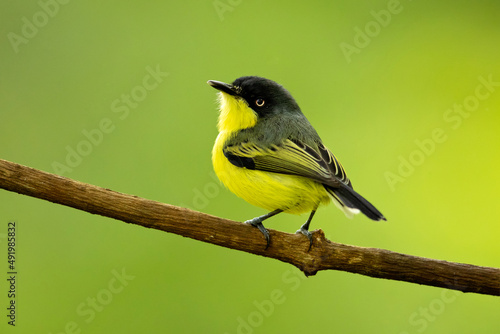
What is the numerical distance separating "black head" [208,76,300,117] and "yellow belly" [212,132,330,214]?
0.54 m

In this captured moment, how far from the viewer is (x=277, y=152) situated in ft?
10.0

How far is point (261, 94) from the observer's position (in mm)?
3336

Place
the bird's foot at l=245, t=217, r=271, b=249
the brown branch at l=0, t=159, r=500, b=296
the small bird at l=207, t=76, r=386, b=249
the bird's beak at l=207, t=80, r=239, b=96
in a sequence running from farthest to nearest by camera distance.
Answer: the bird's beak at l=207, t=80, r=239, b=96, the small bird at l=207, t=76, r=386, b=249, the bird's foot at l=245, t=217, r=271, b=249, the brown branch at l=0, t=159, r=500, b=296

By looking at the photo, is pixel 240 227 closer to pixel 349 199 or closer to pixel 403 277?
pixel 349 199

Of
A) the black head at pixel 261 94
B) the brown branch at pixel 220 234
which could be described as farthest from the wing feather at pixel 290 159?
the brown branch at pixel 220 234

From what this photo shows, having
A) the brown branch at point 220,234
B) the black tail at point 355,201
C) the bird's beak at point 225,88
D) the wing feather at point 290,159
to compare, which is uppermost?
the bird's beak at point 225,88

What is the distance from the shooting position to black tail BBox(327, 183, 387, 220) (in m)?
2.40

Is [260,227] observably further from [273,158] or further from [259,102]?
[259,102]

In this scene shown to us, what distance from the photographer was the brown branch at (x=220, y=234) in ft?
7.74

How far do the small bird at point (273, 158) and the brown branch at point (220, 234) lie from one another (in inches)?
6.0

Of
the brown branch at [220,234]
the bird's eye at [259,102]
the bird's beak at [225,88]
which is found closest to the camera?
the brown branch at [220,234]

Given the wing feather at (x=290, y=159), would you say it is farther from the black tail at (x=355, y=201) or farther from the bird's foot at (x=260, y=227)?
the bird's foot at (x=260, y=227)

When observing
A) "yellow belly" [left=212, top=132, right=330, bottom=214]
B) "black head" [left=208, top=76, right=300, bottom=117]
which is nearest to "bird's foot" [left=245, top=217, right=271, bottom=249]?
"yellow belly" [left=212, top=132, right=330, bottom=214]

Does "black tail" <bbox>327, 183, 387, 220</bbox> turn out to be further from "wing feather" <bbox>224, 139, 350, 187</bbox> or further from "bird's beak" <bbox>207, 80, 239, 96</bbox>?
"bird's beak" <bbox>207, 80, 239, 96</bbox>
